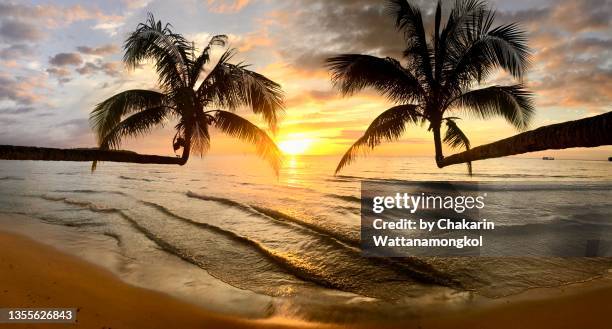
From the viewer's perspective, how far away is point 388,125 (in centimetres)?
978

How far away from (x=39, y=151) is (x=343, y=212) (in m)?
13.4

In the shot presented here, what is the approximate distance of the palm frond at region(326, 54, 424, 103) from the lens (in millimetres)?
8781

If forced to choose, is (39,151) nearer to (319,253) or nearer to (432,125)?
(319,253)

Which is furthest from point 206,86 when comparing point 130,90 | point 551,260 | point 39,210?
point 39,210

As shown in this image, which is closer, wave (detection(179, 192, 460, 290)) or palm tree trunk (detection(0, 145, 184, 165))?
palm tree trunk (detection(0, 145, 184, 165))

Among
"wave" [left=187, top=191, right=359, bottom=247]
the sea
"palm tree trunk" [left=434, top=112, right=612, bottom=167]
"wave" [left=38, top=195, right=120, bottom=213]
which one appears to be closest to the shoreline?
the sea

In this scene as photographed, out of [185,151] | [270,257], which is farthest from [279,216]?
[185,151]

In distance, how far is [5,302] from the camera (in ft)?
18.7

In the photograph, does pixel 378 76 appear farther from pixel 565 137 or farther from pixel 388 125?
pixel 565 137

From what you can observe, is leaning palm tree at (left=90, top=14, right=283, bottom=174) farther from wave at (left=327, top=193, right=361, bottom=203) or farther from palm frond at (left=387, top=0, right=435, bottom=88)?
wave at (left=327, top=193, right=361, bottom=203)

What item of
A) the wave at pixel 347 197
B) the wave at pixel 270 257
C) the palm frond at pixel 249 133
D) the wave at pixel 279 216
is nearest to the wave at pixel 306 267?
the wave at pixel 270 257

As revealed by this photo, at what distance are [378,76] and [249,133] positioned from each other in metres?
3.59

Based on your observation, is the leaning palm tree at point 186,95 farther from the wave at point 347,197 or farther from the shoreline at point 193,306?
the wave at point 347,197

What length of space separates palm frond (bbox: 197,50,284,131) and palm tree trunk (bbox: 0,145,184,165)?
2.04 metres
